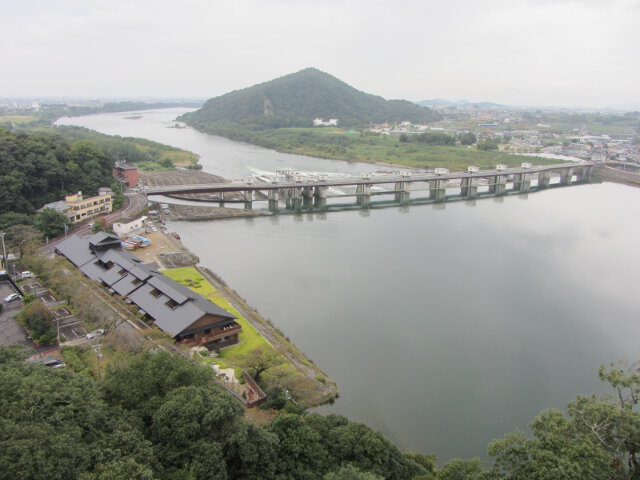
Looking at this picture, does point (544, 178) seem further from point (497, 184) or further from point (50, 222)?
point (50, 222)

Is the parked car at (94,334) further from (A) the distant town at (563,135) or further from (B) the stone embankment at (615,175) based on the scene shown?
(A) the distant town at (563,135)

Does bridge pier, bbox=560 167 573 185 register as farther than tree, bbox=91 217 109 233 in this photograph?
Yes

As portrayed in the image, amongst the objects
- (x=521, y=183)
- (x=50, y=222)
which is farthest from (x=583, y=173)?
(x=50, y=222)

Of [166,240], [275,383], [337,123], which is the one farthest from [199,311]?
[337,123]

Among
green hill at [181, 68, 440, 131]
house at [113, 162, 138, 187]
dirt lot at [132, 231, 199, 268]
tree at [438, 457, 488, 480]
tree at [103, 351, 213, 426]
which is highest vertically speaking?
green hill at [181, 68, 440, 131]

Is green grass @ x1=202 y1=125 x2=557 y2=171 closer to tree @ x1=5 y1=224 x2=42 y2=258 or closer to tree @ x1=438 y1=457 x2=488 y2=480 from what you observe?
tree @ x1=5 y1=224 x2=42 y2=258

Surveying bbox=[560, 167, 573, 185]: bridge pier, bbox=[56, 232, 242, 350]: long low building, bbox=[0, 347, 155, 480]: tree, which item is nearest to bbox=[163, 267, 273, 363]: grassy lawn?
bbox=[56, 232, 242, 350]: long low building

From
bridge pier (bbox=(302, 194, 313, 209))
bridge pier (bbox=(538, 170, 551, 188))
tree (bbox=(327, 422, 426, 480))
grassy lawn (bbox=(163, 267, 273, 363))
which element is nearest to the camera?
tree (bbox=(327, 422, 426, 480))

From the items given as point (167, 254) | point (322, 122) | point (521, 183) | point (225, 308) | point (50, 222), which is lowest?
point (225, 308)
